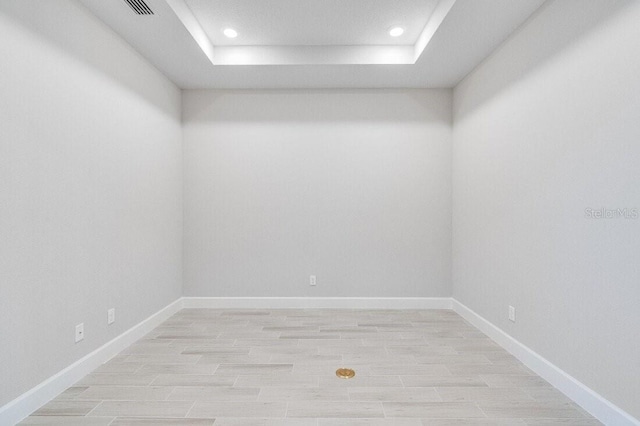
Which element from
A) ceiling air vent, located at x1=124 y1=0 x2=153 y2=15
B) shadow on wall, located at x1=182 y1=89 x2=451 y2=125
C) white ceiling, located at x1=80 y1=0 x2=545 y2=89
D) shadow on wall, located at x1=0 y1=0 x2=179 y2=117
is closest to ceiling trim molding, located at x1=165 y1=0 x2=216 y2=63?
white ceiling, located at x1=80 y1=0 x2=545 y2=89

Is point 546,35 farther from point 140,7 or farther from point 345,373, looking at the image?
point 140,7

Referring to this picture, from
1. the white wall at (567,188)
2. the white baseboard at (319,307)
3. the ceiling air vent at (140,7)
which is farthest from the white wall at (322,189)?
the ceiling air vent at (140,7)

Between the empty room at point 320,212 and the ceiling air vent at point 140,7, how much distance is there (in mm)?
14

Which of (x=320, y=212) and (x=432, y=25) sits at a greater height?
(x=432, y=25)

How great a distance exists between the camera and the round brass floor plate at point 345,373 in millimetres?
2492

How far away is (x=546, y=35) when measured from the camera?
2504mm

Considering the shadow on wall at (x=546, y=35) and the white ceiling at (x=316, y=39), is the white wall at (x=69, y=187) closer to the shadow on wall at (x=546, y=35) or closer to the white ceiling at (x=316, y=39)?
the white ceiling at (x=316, y=39)

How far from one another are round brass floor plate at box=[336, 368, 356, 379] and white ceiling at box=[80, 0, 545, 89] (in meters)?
2.79

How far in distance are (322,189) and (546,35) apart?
8.49 feet

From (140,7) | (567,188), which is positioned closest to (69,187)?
(140,7)

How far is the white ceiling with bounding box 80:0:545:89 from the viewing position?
2.75m

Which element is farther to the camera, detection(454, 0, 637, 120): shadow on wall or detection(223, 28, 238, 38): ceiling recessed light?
detection(223, 28, 238, 38): ceiling recessed light

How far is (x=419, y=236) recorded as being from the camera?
169 inches

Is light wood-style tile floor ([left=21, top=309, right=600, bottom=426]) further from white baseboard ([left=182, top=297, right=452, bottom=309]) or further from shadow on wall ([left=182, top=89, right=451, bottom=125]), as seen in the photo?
shadow on wall ([left=182, top=89, right=451, bottom=125])
